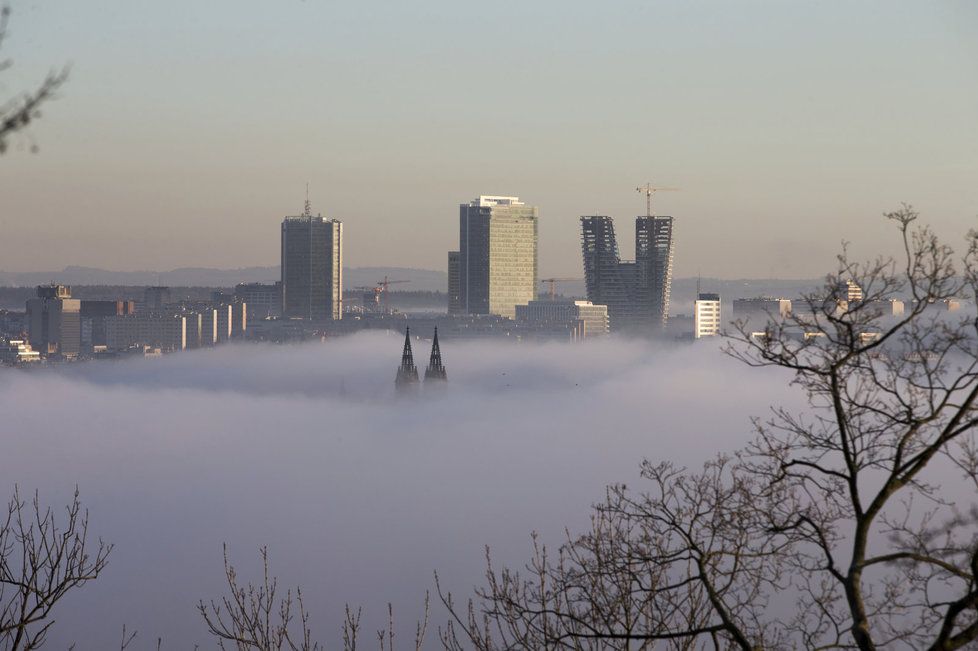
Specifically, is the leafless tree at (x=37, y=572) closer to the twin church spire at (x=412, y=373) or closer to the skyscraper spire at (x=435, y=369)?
the skyscraper spire at (x=435, y=369)

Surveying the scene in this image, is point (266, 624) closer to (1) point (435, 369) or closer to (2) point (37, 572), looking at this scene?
(2) point (37, 572)

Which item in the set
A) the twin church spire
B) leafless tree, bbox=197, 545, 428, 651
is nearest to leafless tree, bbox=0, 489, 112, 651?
leafless tree, bbox=197, 545, 428, 651

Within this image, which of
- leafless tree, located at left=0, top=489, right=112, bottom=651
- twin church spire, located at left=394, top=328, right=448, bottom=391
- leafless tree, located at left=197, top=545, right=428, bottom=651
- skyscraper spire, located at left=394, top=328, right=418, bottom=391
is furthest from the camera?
skyscraper spire, located at left=394, top=328, right=418, bottom=391

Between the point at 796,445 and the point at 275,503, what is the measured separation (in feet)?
403

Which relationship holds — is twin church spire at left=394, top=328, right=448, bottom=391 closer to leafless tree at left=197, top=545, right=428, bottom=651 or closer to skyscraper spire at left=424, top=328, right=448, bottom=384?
skyscraper spire at left=424, top=328, right=448, bottom=384

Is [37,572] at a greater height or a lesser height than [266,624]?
greater

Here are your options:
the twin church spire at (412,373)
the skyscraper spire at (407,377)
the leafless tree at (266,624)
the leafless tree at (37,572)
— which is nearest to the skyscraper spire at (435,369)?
the twin church spire at (412,373)

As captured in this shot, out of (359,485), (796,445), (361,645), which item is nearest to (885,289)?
(796,445)

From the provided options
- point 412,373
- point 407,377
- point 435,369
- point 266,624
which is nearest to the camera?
point 266,624

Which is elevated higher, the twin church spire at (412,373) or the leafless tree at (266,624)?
the leafless tree at (266,624)

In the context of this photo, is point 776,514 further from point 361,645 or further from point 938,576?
point 361,645

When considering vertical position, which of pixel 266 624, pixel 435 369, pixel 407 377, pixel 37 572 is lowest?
pixel 407 377

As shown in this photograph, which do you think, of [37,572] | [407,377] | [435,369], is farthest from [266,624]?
[407,377]

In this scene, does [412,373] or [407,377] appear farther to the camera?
[412,373]
